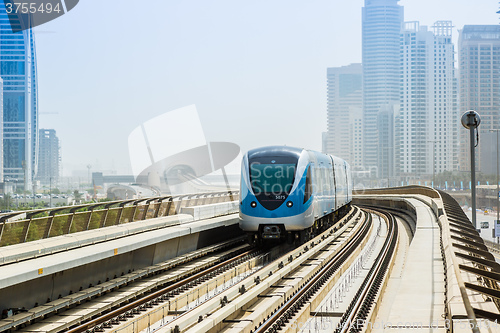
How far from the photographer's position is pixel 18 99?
576 feet

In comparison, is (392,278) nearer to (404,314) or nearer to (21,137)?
(404,314)

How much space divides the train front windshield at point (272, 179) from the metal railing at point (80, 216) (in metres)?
3.60

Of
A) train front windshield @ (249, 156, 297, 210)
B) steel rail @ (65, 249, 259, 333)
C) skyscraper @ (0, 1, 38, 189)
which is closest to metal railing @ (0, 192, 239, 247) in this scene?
steel rail @ (65, 249, 259, 333)

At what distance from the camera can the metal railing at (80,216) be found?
11.8m

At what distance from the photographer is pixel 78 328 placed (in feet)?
30.3

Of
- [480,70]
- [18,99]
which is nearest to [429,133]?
[480,70]

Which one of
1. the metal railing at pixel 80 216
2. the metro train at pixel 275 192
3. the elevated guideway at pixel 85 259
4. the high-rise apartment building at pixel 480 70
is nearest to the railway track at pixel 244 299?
the elevated guideway at pixel 85 259

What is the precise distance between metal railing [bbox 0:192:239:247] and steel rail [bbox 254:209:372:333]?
5.32 meters

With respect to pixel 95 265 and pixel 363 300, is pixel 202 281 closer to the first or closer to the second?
pixel 95 265

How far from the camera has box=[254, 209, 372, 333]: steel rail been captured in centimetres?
1038

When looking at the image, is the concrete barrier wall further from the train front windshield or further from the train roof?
the train roof

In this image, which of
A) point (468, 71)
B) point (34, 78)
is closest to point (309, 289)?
point (34, 78)

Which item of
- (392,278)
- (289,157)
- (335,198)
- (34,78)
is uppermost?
(34,78)

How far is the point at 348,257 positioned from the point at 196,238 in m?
4.87
